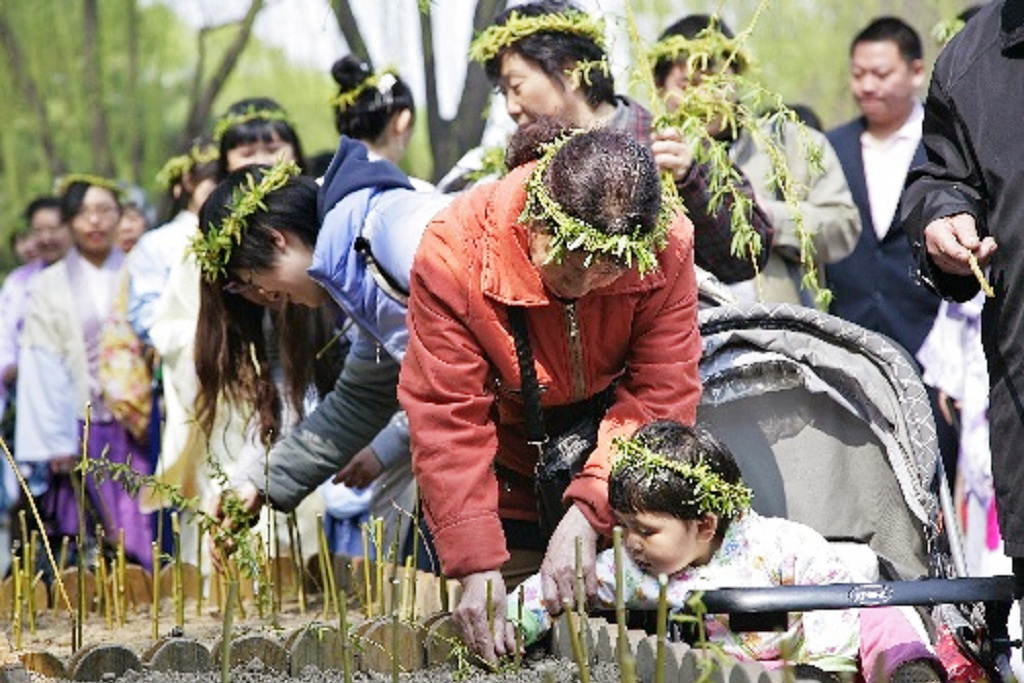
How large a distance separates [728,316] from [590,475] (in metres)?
0.64

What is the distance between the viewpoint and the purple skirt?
759 cm

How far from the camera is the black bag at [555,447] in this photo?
13.2ft

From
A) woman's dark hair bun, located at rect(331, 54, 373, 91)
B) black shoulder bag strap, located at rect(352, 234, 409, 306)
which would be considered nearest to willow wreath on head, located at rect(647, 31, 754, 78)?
woman's dark hair bun, located at rect(331, 54, 373, 91)

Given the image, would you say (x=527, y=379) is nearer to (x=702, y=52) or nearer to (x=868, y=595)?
(x=868, y=595)

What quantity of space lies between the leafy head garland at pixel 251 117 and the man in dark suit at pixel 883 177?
6.27ft

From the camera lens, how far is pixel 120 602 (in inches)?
203

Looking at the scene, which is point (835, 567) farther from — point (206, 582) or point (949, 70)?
point (206, 582)

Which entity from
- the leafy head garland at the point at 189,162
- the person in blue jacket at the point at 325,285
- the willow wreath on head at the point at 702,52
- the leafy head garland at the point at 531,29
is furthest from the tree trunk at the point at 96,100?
the leafy head garland at the point at 531,29

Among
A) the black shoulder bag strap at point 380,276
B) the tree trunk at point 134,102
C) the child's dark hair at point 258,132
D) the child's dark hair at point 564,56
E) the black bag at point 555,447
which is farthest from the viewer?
the tree trunk at point 134,102

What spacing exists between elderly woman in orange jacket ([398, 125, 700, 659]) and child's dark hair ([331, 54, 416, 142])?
2.34 meters

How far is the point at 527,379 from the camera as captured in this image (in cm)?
396

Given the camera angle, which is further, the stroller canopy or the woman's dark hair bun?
the woman's dark hair bun

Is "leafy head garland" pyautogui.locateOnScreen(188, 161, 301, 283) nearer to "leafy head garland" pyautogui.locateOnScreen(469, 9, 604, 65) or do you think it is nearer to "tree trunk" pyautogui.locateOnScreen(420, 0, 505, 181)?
"leafy head garland" pyautogui.locateOnScreen(469, 9, 604, 65)

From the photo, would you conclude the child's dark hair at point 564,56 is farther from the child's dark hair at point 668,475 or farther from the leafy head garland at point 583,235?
the child's dark hair at point 668,475
